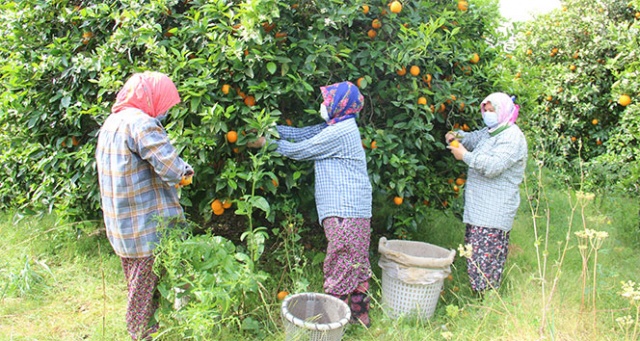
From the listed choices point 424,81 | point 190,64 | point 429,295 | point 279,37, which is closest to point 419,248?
point 429,295

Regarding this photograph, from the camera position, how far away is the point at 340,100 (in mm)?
Result: 2998

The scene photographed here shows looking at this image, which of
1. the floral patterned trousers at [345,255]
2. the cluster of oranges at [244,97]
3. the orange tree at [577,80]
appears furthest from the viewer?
the orange tree at [577,80]

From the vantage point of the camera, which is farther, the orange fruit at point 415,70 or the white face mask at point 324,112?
the orange fruit at point 415,70

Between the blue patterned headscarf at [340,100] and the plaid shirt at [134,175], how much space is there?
917 millimetres

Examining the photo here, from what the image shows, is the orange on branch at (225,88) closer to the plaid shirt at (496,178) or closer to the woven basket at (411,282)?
the woven basket at (411,282)

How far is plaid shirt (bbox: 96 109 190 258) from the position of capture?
8.19ft

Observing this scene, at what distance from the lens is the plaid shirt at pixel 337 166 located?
300cm

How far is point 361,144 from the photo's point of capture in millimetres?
3117

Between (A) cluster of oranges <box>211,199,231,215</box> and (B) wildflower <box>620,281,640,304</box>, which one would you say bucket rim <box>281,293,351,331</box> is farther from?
(B) wildflower <box>620,281,640,304</box>

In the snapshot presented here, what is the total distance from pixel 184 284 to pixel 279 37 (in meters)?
1.44

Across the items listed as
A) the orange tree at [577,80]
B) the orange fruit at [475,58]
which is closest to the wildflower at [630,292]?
the orange fruit at [475,58]

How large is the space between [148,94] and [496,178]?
2160 millimetres

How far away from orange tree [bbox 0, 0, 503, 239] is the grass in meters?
0.44

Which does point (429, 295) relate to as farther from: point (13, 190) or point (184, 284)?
point (13, 190)
